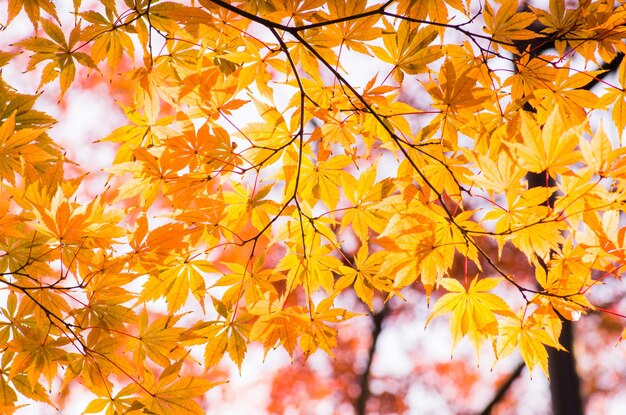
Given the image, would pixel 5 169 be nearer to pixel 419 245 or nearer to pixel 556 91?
pixel 419 245

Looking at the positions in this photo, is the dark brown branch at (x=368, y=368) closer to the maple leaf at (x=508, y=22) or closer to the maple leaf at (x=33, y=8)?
the maple leaf at (x=508, y=22)

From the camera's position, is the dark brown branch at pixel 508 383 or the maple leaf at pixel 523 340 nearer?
the maple leaf at pixel 523 340

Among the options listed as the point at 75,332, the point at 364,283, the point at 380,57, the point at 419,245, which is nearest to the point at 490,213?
the point at 419,245

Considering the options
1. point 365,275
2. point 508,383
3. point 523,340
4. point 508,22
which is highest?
point 508,22

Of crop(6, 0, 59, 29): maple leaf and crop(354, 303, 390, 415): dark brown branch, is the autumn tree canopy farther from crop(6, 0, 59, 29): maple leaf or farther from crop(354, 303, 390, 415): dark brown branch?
crop(354, 303, 390, 415): dark brown branch

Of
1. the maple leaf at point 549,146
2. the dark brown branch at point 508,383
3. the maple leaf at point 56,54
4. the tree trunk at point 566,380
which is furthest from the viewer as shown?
the dark brown branch at point 508,383

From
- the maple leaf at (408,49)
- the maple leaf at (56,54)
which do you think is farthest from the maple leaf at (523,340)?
the maple leaf at (56,54)

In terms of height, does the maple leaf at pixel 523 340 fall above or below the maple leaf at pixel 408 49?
below

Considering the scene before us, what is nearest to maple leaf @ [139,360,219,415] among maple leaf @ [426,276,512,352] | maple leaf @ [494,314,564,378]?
maple leaf @ [426,276,512,352]

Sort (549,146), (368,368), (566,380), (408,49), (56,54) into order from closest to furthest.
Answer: (549,146) < (408,49) < (56,54) < (566,380) < (368,368)

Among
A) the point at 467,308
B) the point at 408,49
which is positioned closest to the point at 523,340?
the point at 467,308

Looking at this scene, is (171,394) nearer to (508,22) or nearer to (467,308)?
(467,308)

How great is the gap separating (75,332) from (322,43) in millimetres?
994

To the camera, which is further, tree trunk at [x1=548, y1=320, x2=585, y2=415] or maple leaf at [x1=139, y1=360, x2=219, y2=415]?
tree trunk at [x1=548, y1=320, x2=585, y2=415]
